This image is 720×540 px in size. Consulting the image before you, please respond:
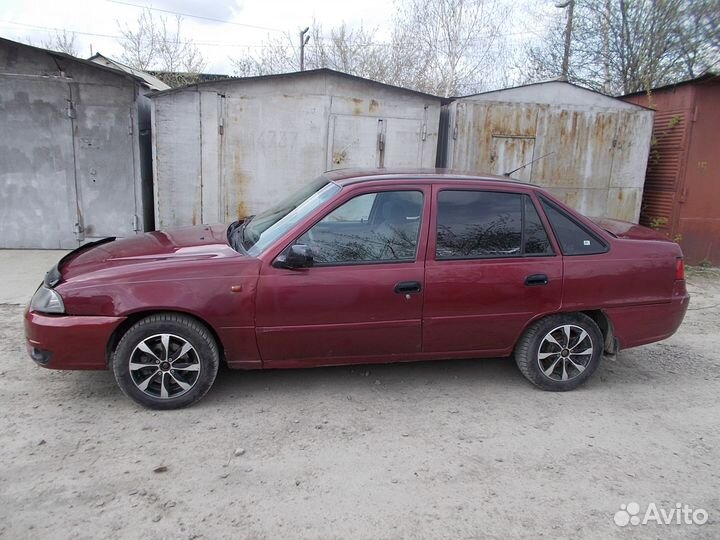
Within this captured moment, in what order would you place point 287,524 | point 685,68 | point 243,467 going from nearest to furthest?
point 287,524 → point 243,467 → point 685,68

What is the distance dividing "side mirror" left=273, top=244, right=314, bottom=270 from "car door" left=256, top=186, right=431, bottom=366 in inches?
1.6

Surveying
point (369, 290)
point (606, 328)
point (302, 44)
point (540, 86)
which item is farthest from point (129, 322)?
point (302, 44)

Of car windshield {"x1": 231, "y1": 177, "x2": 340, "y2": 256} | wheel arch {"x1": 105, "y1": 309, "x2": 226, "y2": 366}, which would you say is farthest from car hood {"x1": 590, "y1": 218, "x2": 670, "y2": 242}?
wheel arch {"x1": 105, "y1": 309, "x2": 226, "y2": 366}

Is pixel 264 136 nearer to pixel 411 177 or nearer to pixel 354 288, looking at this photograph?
pixel 411 177

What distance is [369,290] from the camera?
3600 millimetres

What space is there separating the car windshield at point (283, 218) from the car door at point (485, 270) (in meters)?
0.86

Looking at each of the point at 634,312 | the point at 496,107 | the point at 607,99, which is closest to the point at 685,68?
the point at 607,99

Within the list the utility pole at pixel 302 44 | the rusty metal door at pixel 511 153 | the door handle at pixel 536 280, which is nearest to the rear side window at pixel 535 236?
the door handle at pixel 536 280

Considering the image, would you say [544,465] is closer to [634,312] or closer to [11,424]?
[634,312]

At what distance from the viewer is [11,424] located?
3.31 metres

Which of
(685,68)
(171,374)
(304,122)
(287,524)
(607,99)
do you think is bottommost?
(287,524)

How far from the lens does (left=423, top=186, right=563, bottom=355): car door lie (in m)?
3.74

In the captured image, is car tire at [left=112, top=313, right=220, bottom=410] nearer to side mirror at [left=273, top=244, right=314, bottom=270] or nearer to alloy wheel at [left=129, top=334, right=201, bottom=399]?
alloy wheel at [left=129, top=334, right=201, bottom=399]

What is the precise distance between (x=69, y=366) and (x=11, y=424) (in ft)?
1.56
